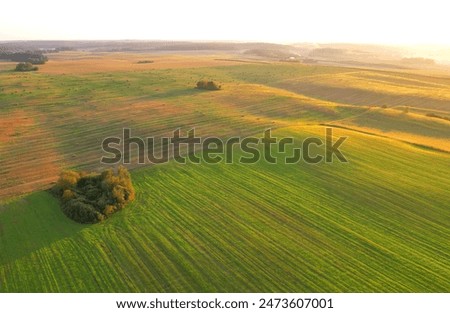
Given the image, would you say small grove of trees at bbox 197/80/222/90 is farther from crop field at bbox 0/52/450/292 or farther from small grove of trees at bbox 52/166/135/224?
small grove of trees at bbox 52/166/135/224

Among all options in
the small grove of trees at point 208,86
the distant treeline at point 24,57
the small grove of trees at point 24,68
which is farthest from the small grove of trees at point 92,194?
the distant treeline at point 24,57

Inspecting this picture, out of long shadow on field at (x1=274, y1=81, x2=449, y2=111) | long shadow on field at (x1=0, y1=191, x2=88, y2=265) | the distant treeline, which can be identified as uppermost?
the distant treeline

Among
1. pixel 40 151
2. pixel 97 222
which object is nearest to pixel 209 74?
pixel 40 151

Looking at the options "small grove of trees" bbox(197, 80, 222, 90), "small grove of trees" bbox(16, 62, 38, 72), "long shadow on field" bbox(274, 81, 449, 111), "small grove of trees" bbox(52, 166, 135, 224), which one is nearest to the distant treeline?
"small grove of trees" bbox(16, 62, 38, 72)

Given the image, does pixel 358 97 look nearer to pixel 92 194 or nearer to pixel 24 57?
pixel 92 194

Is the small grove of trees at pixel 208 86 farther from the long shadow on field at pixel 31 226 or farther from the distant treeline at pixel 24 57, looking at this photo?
the distant treeline at pixel 24 57

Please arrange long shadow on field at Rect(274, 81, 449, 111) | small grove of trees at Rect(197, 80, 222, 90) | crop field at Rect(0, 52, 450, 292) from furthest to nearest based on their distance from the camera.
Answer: small grove of trees at Rect(197, 80, 222, 90) → long shadow on field at Rect(274, 81, 449, 111) → crop field at Rect(0, 52, 450, 292)

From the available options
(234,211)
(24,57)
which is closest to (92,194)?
(234,211)
